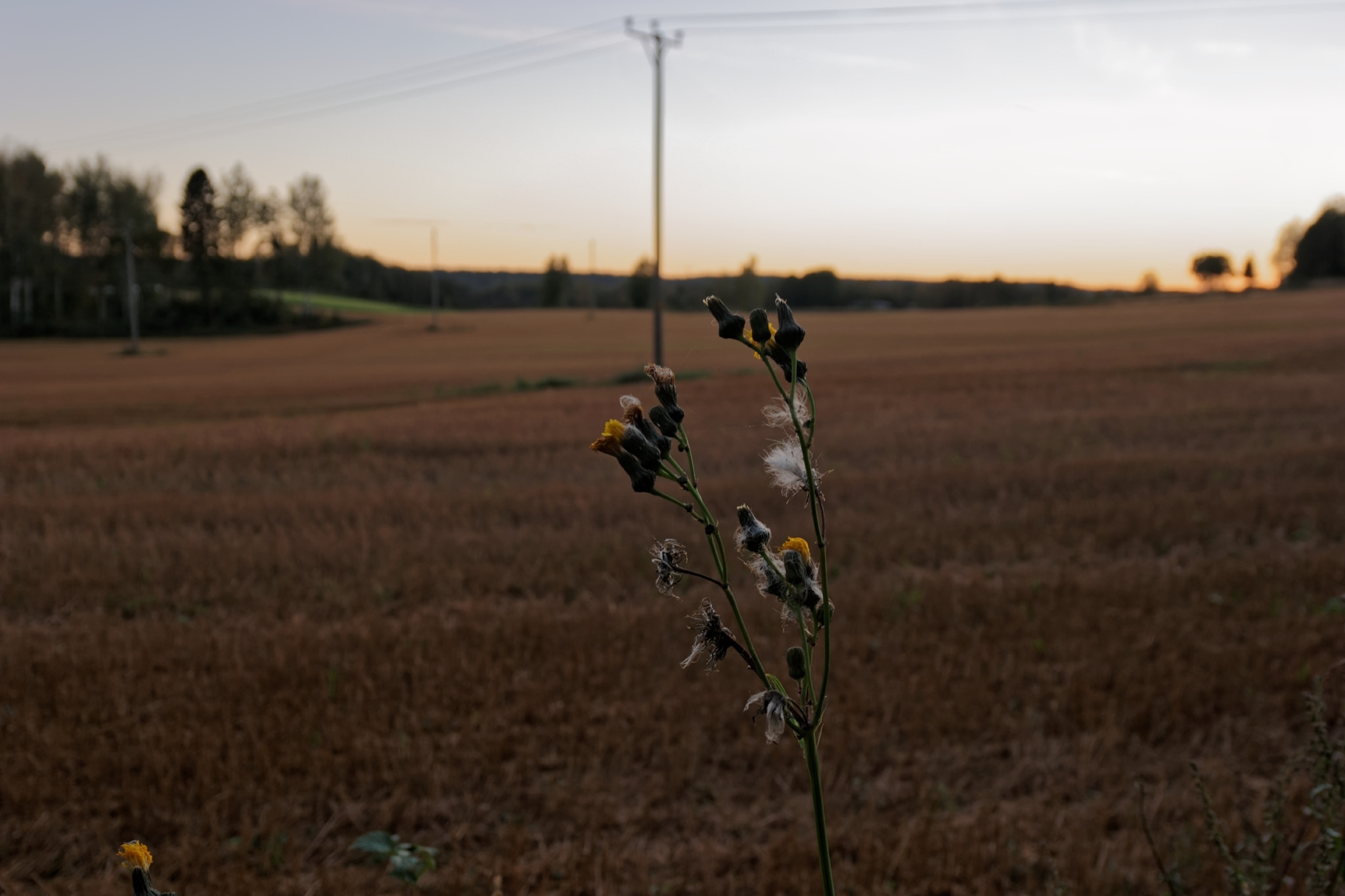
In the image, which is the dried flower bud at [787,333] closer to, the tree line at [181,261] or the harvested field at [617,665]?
the harvested field at [617,665]

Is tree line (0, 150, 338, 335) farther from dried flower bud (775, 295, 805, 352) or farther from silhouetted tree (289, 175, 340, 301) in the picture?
dried flower bud (775, 295, 805, 352)

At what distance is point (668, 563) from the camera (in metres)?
1.03

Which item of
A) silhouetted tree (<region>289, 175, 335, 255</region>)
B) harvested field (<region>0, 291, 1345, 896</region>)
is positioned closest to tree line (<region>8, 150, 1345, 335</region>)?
silhouetted tree (<region>289, 175, 335, 255</region>)

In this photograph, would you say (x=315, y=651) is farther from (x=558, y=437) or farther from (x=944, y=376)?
(x=944, y=376)

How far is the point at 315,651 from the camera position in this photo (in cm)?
619

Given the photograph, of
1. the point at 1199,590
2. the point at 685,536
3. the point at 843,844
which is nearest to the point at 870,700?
the point at 843,844

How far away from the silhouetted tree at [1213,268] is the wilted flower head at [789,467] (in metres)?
128

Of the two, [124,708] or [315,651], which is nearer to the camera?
[124,708]

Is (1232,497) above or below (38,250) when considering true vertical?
below

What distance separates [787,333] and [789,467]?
0.53ft

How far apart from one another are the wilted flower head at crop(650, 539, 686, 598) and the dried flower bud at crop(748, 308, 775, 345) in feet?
0.82

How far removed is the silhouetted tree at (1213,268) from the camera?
368 ft

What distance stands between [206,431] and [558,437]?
696cm

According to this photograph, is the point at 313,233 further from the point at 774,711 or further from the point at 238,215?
the point at 774,711
